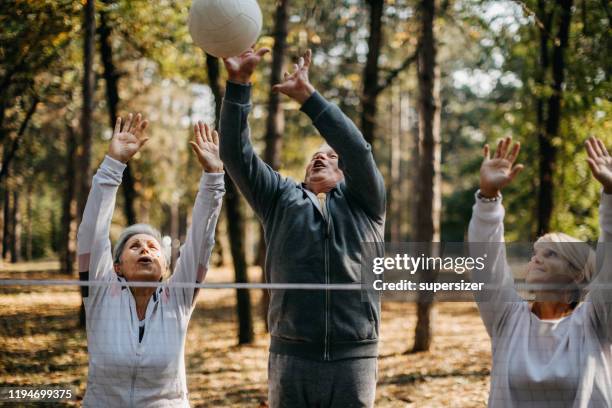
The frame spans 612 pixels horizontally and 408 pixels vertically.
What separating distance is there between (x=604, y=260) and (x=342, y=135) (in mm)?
1384

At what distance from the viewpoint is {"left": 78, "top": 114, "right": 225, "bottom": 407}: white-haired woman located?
10.7 ft

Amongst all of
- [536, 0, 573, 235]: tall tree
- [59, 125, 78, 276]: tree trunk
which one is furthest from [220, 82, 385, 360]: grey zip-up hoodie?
[59, 125, 78, 276]: tree trunk

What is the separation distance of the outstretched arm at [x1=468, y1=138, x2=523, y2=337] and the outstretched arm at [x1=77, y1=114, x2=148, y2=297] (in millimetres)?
1882

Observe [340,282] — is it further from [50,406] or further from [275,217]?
[50,406]

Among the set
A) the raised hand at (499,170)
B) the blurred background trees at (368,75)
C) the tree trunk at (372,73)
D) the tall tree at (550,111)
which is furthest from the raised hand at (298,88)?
the tree trunk at (372,73)

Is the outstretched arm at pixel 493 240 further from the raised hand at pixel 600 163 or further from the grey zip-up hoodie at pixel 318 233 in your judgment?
the grey zip-up hoodie at pixel 318 233

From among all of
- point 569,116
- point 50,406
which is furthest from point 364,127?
point 50,406

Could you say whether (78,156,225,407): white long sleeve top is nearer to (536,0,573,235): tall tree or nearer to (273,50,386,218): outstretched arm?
(273,50,386,218): outstretched arm

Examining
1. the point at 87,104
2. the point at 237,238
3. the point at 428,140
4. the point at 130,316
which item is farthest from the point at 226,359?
the point at 130,316

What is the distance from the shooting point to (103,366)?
3.29 m

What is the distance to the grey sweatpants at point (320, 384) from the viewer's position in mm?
3225

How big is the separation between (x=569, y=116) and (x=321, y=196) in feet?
32.1

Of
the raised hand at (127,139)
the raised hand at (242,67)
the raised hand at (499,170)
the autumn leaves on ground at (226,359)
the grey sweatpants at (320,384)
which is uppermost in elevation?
the raised hand at (242,67)

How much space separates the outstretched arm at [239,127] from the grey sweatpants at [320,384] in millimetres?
983
